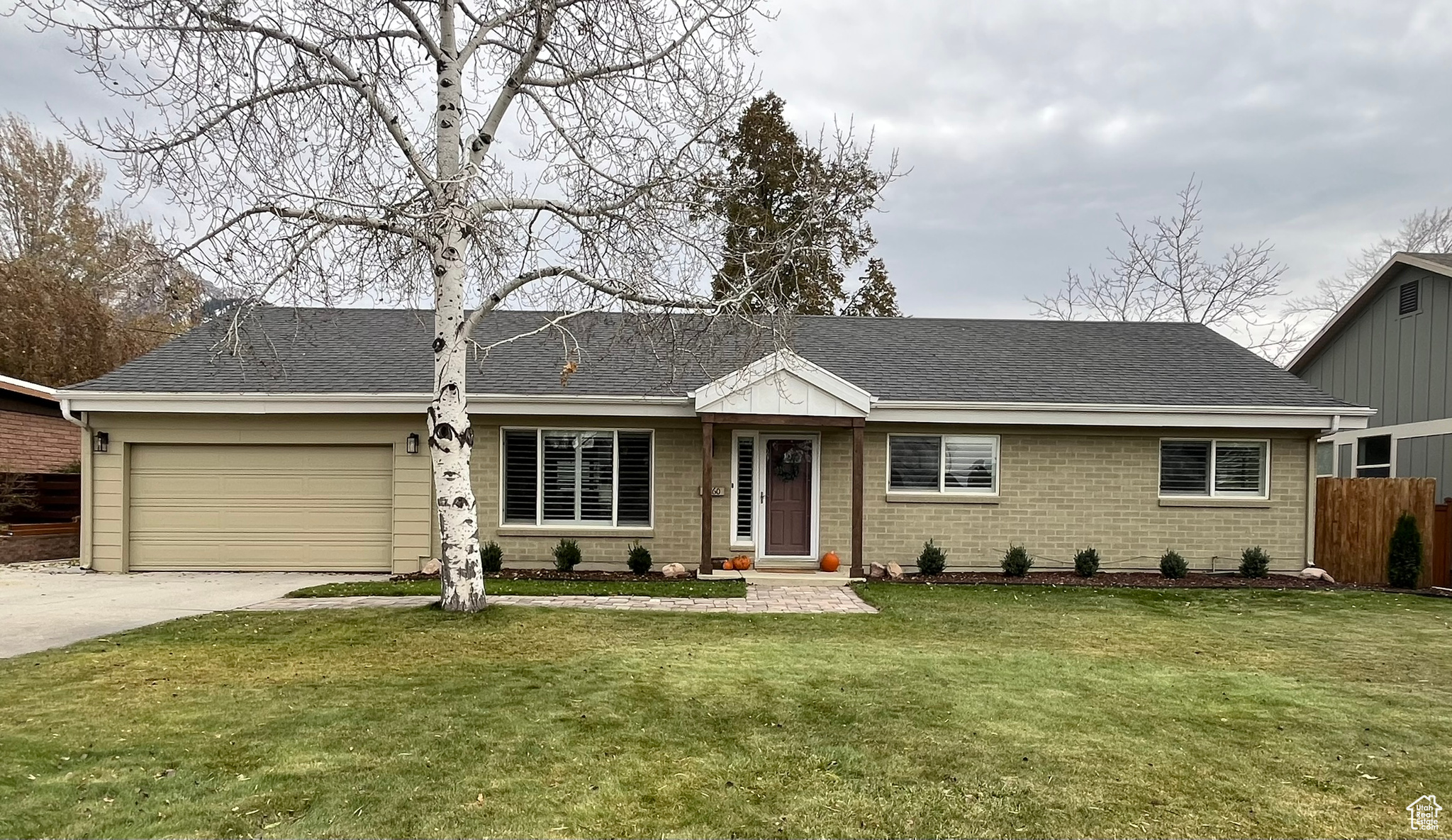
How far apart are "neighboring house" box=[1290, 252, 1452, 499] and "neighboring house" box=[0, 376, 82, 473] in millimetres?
23156

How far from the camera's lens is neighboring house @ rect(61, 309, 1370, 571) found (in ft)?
39.8

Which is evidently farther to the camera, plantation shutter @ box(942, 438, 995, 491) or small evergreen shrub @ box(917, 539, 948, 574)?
plantation shutter @ box(942, 438, 995, 491)

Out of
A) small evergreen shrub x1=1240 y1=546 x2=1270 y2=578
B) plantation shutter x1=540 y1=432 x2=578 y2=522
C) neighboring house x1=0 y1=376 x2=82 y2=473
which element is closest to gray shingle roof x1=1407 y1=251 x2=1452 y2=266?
small evergreen shrub x1=1240 y1=546 x2=1270 y2=578

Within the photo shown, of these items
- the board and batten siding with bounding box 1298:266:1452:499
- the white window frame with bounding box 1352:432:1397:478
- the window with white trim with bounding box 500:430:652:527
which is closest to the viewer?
the window with white trim with bounding box 500:430:652:527

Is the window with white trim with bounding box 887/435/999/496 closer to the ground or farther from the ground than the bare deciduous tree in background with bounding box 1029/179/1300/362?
closer to the ground

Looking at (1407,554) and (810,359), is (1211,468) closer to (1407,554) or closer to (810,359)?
(1407,554)

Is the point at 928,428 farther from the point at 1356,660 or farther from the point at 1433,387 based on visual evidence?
the point at 1433,387

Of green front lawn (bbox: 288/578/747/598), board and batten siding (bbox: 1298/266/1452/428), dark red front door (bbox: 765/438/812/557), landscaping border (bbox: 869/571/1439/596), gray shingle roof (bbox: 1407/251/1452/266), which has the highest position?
gray shingle roof (bbox: 1407/251/1452/266)

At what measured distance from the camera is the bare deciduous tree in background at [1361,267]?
28.3m

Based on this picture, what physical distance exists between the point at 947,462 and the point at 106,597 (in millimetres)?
11515

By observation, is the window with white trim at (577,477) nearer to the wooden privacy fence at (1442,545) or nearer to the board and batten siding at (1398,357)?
the wooden privacy fence at (1442,545)

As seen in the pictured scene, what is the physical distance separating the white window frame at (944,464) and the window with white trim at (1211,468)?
8.69 ft

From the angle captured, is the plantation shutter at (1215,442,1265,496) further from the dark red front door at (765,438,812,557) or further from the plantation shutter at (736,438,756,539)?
the plantation shutter at (736,438,756,539)

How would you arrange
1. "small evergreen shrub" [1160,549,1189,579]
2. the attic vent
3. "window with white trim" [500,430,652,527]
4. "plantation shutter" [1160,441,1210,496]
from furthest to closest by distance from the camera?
1. the attic vent
2. "plantation shutter" [1160,441,1210,496]
3. "window with white trim" [500,430,652,527]
4. "small evergreen shrub" [1160,549,1189,579]
